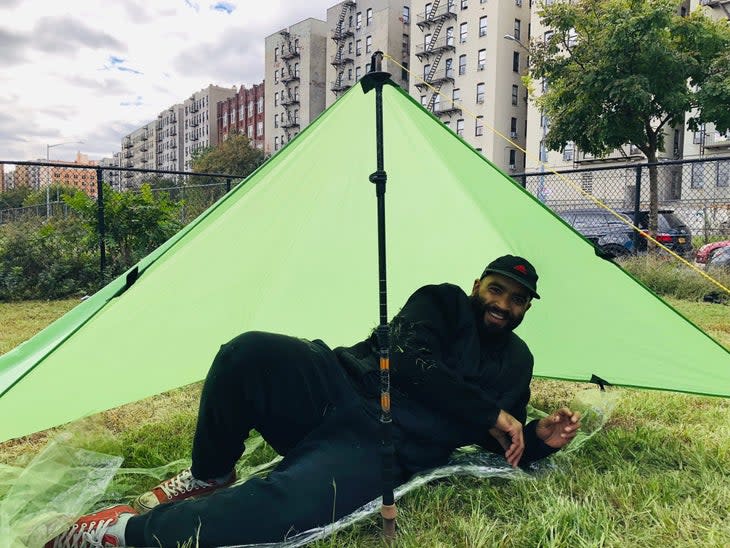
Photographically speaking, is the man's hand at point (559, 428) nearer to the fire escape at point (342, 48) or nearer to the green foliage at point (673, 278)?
the green foliage at point (673, 278)

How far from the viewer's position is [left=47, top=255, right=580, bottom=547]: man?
1.65 meters

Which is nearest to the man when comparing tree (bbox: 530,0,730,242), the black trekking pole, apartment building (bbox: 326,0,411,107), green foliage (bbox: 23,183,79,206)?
the black trekking pole

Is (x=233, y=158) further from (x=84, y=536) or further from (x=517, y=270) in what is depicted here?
(x=84, y=536)

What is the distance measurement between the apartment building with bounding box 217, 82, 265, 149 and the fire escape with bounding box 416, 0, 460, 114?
20.2 meters

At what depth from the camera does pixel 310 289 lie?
328 centimetres

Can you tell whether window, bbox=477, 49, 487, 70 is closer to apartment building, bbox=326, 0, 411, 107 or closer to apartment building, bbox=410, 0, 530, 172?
apartment building, bbox=410, 0, 530, 172

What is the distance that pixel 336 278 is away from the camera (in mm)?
3336

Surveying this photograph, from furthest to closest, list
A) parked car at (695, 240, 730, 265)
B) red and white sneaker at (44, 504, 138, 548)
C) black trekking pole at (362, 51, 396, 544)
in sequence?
parked car at (695, 240, 730, 265), black trekking pole at (362, 51, 396, 544), red and white sneaker at (44, 504, 138, 548)

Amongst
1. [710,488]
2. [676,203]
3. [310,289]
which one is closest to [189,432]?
[310,289]

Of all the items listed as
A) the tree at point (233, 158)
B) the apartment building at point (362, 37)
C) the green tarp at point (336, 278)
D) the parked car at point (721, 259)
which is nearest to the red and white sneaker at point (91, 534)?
the green tarp at point (336, 278)

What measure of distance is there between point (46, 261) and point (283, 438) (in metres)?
7.21

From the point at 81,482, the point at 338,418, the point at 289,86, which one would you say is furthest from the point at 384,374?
the point at 289,86

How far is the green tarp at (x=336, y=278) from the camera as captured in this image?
2316mm

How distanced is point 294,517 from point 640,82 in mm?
12545
